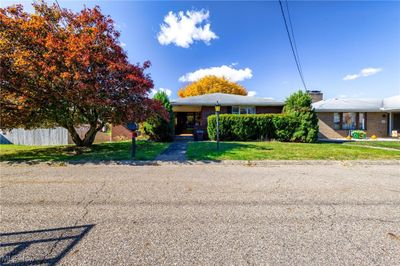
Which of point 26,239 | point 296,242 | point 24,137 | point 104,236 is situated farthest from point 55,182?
point 24,137

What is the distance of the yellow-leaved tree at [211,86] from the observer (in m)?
38.0

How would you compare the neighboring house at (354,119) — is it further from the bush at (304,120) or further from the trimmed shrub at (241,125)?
the trimmed shrub at (241,125)

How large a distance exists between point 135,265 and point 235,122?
1306 cm

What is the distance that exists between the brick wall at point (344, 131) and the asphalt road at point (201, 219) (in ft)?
47.7

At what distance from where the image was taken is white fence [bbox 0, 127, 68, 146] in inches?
614

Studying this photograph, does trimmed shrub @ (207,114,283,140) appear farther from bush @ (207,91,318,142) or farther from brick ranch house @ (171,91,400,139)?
brick ranch house @ (171,91,400,139)

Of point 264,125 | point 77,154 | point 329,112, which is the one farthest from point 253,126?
point 77,154

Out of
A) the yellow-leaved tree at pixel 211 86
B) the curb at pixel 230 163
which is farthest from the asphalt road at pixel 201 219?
the yellow-leaved tree at pixel 211 86

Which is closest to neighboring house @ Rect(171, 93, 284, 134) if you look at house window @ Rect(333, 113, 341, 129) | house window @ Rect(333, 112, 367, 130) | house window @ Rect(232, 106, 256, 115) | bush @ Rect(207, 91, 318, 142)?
house window @ Rect(232, 106, 256, 115)

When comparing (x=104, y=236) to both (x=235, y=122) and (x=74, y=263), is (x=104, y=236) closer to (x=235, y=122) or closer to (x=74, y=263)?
(x=74, y=263)

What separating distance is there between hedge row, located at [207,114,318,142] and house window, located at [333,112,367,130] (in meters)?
7.19

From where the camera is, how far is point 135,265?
82.2 inches

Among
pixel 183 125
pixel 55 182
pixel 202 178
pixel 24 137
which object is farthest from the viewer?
pixel 183 125

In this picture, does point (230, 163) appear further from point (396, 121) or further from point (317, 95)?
point (317, 95)
